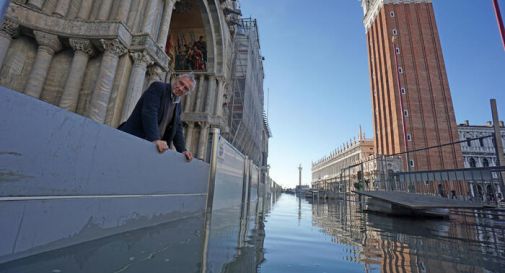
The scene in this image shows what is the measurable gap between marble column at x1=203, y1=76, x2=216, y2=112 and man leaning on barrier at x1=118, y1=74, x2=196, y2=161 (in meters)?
7.89

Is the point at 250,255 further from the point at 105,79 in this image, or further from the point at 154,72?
the point at 154,72

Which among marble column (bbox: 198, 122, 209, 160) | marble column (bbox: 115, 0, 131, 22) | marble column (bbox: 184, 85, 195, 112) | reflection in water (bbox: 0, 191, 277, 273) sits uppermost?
marble column (bbox: 115, 0, 131, 22)

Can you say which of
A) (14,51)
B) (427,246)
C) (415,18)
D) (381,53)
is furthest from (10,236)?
(415,18)

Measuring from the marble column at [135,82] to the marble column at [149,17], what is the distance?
711mm

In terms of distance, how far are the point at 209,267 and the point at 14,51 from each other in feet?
22.6

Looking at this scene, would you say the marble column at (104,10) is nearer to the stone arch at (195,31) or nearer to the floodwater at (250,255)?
the stone arch at (195,31)

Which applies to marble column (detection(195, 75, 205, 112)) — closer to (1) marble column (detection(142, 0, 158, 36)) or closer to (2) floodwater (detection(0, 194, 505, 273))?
(1) marble column (detection(142, 0, 158, 36))

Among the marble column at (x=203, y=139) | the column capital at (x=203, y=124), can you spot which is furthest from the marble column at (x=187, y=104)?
the marble column at (x=203, y=139)

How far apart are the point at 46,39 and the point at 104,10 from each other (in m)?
1.40

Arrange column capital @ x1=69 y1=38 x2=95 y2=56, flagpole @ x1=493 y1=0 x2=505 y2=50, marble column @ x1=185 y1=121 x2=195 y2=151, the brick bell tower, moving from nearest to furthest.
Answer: column capital @ x1=69 y1=38 x2=95 y2=56 < flagpole @ x1=493 y1=0 x2=505 y2=50 < marble column @ x1=185 y1=121 x2=195 y2=151 < the brick bell tower

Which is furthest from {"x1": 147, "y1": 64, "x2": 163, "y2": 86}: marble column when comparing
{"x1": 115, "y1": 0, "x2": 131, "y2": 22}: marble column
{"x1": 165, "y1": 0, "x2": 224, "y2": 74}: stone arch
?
{"x1": 165, "y1": 0, "x2": 224, "y2": 74}: stone arch

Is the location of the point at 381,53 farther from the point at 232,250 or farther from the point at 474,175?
the point at 232,250

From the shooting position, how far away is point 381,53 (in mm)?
31875

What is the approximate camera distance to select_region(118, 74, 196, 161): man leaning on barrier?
7.06 ft
